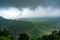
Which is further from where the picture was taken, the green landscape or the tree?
the green landscape

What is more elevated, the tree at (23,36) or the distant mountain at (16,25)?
the distant mountain at (16,25)

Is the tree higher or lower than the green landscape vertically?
lower

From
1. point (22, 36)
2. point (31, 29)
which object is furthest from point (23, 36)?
point (31, 29)

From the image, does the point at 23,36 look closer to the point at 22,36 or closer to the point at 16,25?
the point at 22,36

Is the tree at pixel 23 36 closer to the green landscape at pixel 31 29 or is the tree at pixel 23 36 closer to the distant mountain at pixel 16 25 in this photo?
the green landscape at pixel 31 29

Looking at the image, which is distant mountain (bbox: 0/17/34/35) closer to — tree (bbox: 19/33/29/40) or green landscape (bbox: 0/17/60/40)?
green landscape (bbox: 0/17/60/40)

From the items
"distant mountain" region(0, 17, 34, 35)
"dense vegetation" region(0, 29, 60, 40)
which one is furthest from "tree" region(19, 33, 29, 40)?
"distant mountain" region(0, 17, 34, 35)

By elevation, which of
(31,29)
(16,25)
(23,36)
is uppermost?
(16,25)

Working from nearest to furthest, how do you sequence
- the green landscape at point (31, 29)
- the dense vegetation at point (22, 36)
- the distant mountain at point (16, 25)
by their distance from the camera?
the dense vegetation at point (22, 36), the green landscape at point (31, 29), the distant mountain at point (16, 25)

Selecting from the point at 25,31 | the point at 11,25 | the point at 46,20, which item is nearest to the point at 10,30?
the point at 11,25

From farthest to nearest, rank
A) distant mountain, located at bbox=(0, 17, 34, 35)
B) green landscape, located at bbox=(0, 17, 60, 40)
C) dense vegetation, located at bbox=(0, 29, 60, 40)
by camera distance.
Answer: distant mountain, located at bbox=(0, 17, 34, 35) < green landscape, located at bbox=(0, 17, 60, 40) < dense vegetation, located at bbox=(0, 29, 60, 40)

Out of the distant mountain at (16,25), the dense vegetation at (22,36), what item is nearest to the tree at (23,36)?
the dense vegetation at (22,36)

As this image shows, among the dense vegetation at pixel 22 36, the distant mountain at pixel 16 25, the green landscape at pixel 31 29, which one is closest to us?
the dense vegetation at pixel 22 36
